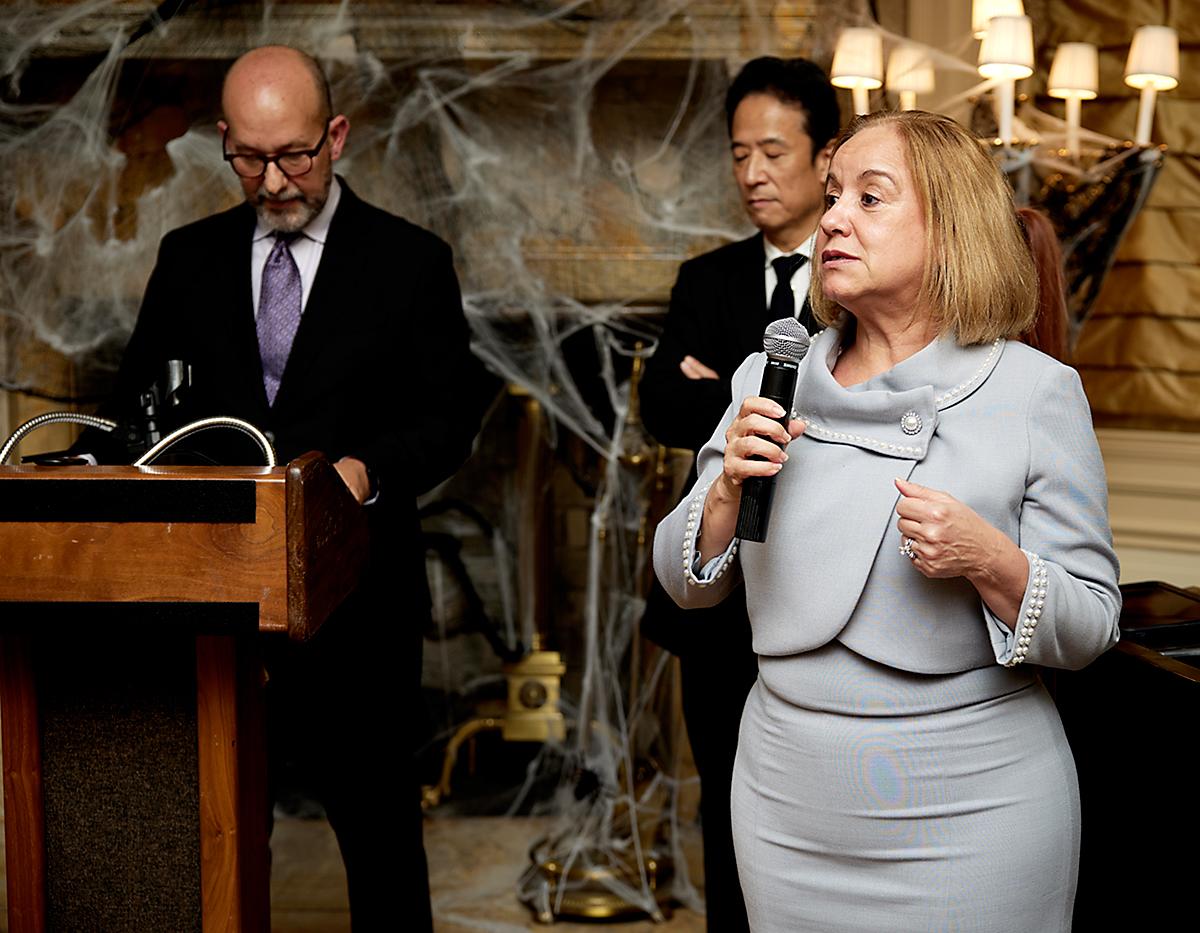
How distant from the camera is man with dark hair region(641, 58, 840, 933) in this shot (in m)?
2.23

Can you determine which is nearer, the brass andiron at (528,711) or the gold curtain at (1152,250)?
the gold curtain at (1152,250)

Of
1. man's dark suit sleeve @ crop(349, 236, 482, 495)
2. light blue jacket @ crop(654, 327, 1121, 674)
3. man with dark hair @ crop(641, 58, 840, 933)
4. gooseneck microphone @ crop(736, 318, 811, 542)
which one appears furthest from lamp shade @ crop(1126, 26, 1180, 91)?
gooseneck microphone @ crop(736, 318, 811, 542)

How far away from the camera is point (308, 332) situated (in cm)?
223

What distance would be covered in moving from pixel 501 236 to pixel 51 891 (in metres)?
1.86

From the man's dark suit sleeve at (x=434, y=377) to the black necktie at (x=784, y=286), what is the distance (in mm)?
526

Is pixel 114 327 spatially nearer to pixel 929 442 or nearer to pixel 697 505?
pixel 697 505

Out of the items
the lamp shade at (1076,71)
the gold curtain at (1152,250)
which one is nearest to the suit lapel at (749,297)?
the lamp shade at (1076,71)

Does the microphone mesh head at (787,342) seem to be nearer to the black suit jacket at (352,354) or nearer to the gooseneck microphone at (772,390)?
the gooseneck microphone at (772,390)

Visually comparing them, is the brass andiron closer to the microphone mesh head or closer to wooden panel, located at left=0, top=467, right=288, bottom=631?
wooden panel, located at left=0, top=467, right=288, bottom=631

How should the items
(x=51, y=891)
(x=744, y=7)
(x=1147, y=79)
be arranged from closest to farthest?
(x=51, y=891) → (x=1147, y=79) → (x=744, y=7)

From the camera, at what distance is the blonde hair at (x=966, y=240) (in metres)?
1.41

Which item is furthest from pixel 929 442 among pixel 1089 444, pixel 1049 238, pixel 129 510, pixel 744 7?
pixel 744 7

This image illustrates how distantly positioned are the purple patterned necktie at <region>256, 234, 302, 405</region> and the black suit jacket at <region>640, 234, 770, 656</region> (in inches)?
22.9

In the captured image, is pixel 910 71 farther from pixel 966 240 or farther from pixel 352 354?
pixel 966 240
